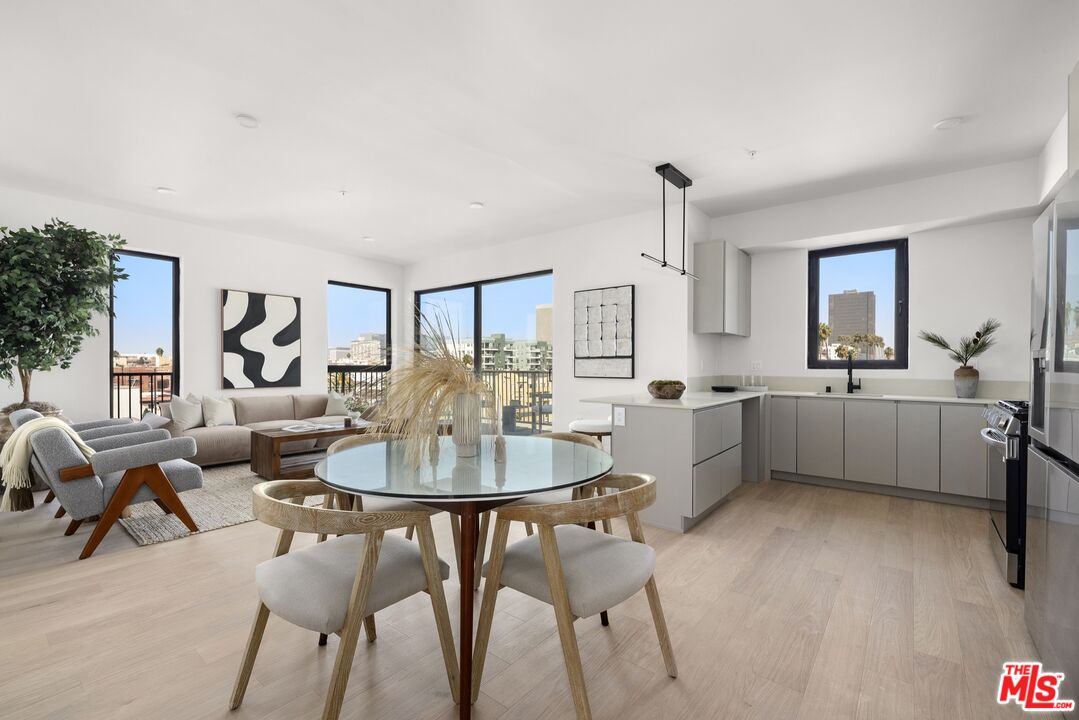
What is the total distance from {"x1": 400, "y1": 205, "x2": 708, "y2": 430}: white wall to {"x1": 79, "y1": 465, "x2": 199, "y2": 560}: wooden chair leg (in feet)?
8.28

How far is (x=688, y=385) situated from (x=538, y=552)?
3285 mm

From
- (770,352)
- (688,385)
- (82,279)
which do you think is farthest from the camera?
(770,352)

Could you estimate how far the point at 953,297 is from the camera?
415cm

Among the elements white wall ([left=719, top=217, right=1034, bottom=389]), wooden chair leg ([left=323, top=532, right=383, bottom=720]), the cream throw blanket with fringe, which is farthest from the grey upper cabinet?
the cream throw blanket with fringe

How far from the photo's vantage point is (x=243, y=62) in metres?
2.50

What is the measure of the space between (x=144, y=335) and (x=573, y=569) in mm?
5651

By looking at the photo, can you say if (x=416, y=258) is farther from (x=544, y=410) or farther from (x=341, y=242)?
(x=544, y=410)

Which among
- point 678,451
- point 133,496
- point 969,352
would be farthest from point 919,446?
point 133,496

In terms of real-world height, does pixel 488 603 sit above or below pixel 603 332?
below

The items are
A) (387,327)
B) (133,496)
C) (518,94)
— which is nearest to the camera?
(518,94)

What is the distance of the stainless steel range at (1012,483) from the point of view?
2.45 m

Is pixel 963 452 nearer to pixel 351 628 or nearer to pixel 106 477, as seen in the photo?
pixel 351 628

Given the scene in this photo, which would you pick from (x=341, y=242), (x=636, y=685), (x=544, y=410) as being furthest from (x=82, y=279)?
(x=636, y=685)

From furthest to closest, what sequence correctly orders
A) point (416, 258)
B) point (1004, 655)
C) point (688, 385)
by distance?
point (416, 258), point (688, 385), point (1004, 655)
